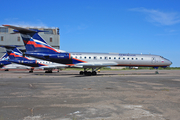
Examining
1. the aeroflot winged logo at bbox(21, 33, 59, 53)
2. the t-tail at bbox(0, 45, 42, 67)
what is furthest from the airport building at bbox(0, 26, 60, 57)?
the aeroflot winged logo at bbox(21, 33, 59, 53)

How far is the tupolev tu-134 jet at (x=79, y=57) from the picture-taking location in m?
25.0

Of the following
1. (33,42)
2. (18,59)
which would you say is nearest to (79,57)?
(33,42)

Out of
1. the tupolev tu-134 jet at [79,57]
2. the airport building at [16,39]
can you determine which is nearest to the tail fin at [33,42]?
the tupolev tu-134 jet at [79,57]

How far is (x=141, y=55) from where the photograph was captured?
28656 mm

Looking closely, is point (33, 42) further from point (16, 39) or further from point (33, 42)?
point (16, 39)

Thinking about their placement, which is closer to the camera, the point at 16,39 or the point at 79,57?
the point at 79,57

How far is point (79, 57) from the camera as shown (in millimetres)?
26109

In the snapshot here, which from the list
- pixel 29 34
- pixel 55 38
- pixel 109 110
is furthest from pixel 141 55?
pixel 55 38

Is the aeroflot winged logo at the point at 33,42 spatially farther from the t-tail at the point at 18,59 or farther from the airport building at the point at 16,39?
the airport building at the point at 16,39

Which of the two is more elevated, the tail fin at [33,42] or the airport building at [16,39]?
the airport building at [16,39]

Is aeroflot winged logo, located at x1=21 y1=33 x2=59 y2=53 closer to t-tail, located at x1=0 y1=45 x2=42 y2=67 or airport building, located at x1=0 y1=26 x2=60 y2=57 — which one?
t-tail, located at x1=0 y1=45 x2=42 y2=67

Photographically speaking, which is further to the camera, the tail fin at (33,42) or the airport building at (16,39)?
the airport building at (16,39)

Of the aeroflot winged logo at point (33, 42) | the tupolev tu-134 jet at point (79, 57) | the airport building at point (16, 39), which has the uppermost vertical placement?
the airport building at point (16, 39)

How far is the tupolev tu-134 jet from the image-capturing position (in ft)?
82.0
